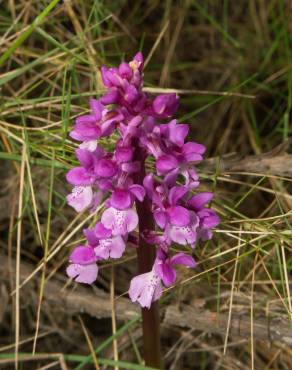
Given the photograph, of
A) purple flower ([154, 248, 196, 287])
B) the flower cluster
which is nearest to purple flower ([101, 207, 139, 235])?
the flower cluster

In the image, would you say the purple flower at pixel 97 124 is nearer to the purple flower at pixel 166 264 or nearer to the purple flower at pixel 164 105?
the purple flower at pixel 164 105

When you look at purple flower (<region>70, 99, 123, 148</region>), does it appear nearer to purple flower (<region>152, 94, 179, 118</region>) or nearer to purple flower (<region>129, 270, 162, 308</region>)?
purple flower (<region>152, 94, 179, 118</region>)

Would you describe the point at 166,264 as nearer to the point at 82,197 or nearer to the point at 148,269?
the point at 148,269

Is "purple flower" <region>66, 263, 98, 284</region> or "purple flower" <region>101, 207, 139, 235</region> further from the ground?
"purple flower" <region>101, 207, 139, 235</region>

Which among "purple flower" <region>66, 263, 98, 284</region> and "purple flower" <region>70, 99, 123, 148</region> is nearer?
"purple flower" <region>70, 99, 123, 148</region>

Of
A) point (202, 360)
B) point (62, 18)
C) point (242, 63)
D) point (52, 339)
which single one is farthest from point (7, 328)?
point (242, 63)
